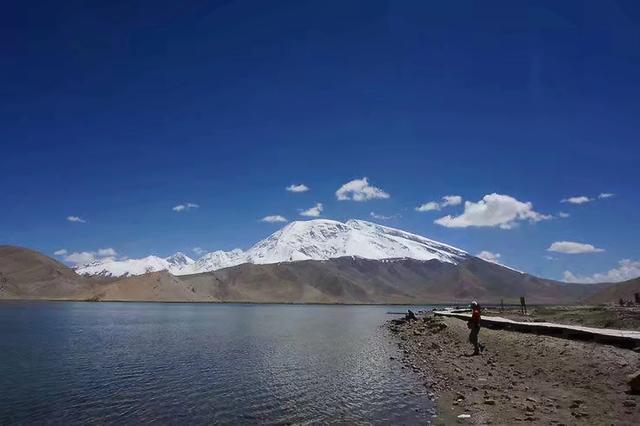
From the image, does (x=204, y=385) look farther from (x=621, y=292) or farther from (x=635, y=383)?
(x=621, y=292)

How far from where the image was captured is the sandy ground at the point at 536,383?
18438 millimetres

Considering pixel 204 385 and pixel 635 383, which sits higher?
pixel 635 383

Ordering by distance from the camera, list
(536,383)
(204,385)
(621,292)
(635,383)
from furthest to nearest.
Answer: (621,292), (204,385), (536,383), (635,383)

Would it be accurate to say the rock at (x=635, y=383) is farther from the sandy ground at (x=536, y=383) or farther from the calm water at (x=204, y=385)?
the calm water at (x=204, y=385)

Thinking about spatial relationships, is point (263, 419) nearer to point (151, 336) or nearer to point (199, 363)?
point (199, 363)

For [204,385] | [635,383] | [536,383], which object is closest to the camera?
[635,383]

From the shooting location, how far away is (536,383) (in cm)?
2420

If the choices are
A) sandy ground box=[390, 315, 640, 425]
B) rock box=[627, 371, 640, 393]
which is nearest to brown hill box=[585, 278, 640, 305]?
sandy ground box=[390, 315, 640, 425]

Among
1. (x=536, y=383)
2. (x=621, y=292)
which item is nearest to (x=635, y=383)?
(x=536, y=383)

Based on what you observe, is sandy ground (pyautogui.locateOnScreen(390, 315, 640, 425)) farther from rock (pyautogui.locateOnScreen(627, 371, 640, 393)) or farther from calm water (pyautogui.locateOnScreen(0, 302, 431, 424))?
calm water (pyautogui.locateOnScreen(0, 302, 431, 424))

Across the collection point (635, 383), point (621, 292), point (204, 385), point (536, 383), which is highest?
point (621, 292)

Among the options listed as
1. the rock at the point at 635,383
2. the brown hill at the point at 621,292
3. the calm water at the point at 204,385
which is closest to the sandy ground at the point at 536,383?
the rock at the point at 635,383

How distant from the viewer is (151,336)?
63.6m

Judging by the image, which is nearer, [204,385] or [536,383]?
[536,383]
